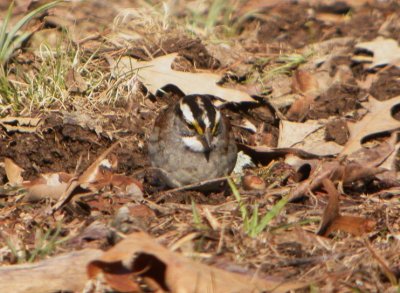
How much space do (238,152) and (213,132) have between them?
84 centimetres

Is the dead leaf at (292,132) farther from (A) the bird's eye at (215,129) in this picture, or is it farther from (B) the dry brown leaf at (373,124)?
(A) the bird's eye at (215,129)

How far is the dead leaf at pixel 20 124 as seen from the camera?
7824mm

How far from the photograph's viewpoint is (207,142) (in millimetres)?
7340

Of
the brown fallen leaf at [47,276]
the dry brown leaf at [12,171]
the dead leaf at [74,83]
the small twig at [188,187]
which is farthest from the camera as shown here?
the dead leaf at [74,83]

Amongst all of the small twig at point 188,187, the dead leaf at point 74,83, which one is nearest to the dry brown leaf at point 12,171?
the dead leaf at point 74,83

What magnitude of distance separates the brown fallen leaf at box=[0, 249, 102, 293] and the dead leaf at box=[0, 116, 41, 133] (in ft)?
9.21

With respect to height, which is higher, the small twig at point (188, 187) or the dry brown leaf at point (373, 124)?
the small twig at point (188, 187)

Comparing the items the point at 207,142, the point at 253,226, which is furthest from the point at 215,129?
the point at 253,226

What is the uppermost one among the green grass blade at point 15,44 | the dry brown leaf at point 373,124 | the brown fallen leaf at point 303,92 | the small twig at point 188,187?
the green grass blade at point 15,44

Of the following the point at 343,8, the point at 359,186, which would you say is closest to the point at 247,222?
the point at 359,186

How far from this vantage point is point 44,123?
786 cm

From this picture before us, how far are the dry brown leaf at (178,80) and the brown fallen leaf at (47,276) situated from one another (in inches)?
137

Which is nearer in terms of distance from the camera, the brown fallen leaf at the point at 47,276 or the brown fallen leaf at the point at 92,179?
the brown fallen leaf at the point at 47,276

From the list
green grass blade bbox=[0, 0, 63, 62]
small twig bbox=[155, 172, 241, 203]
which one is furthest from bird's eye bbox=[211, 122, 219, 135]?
green grass blade bbox=[0, 0, 63, 62]
